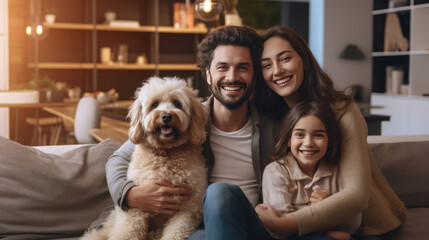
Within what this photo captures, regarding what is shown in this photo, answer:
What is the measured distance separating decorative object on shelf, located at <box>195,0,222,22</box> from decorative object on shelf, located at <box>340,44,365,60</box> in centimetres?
343

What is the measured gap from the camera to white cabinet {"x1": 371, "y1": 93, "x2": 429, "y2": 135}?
5473mm

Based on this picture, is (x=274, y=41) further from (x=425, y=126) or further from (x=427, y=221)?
(x=425, y=126)

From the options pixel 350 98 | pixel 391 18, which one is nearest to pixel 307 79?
pixel 350 98

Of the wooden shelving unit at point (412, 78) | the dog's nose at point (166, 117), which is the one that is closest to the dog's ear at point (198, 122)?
the dog's nose at point (166, 117)

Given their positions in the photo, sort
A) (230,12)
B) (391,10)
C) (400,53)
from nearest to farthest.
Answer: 1. (230,12)
2. (400,53)
3. (391,10)

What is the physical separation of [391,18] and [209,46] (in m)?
4.70

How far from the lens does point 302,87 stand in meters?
2.07

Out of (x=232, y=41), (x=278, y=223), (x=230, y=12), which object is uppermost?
(x=230, y=12)

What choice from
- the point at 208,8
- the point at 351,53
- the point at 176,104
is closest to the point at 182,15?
the point at 351,53

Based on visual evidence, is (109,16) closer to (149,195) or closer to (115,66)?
(115,66)

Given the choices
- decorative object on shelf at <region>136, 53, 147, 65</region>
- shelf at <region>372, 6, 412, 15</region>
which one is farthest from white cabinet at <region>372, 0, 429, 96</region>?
decorative object on shelf at <region>136, 53, 147, 65</region>

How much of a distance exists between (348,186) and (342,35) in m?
5.68

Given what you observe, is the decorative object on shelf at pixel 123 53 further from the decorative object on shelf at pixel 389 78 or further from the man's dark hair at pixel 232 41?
the man's dark hair at pixel 232 41

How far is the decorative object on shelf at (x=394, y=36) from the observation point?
601cm
